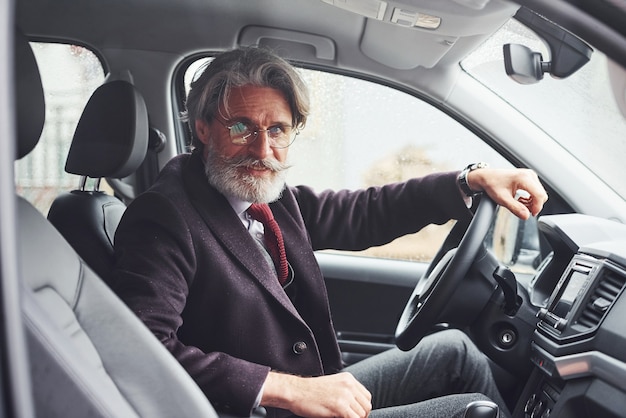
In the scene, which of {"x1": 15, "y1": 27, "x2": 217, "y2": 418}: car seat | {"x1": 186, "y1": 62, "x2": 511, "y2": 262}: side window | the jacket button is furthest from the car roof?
the jacket button

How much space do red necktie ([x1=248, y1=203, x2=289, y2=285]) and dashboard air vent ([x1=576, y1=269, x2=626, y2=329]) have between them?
64 cm

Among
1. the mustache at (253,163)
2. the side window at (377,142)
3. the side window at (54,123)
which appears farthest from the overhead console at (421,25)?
the side window at (54,123)

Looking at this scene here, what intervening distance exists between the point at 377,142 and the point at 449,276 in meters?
0.84

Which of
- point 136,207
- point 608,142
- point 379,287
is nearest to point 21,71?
point 136,207

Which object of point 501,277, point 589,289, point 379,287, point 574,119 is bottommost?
point 379,287

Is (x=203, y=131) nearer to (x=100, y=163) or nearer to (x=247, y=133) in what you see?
(x=247, y=133)

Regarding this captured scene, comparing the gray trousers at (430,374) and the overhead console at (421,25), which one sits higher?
the overhead console at (421,25)

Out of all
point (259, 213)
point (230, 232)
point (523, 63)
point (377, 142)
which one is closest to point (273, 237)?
point (259, 213)

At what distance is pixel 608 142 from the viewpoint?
175 cm

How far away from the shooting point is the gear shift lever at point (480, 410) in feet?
4.88

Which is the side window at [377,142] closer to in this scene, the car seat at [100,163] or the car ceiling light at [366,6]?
the car ceiling light at [366,6]

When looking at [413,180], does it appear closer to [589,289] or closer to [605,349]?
[589,289]

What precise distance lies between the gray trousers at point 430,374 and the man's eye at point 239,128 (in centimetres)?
69

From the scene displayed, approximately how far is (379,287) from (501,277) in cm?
86
